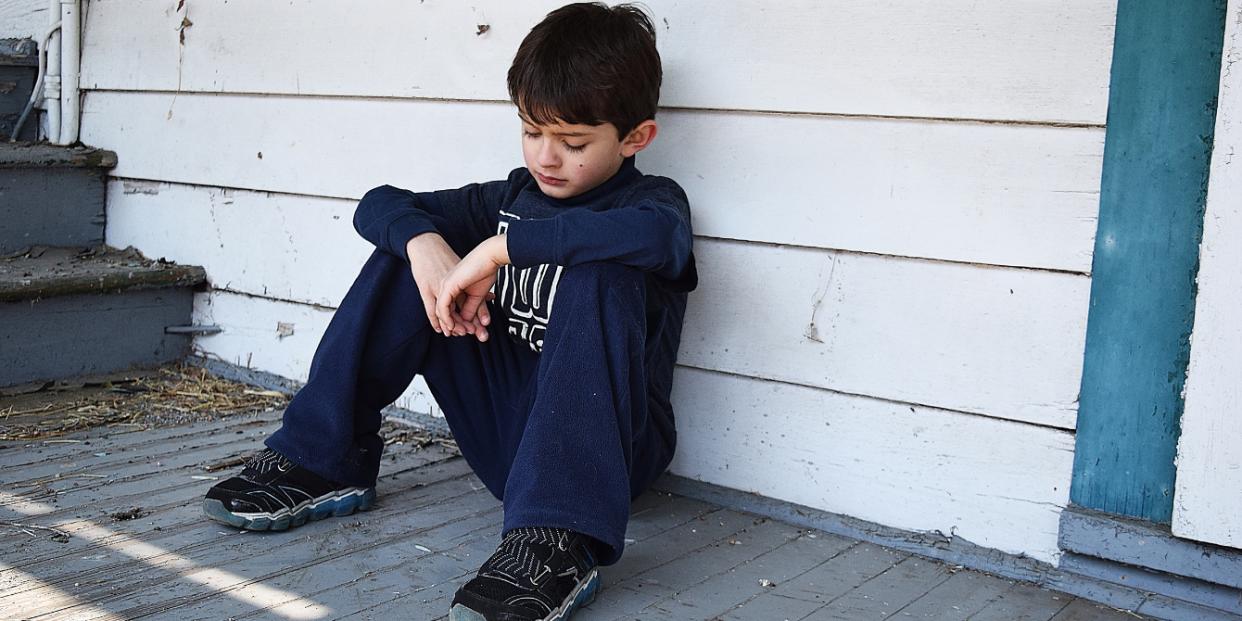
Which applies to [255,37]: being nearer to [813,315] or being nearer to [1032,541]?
[813,315]

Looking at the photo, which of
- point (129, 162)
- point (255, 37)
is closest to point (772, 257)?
point (255, 37)

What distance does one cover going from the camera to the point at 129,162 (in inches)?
128

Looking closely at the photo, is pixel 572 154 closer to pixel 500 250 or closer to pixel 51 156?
pixel 500 250

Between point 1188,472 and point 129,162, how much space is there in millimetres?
2751

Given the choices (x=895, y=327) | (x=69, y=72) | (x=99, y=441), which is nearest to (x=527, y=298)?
(x=895, y=327)

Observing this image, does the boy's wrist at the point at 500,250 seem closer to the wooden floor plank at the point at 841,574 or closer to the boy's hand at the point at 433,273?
the boy's hand at the point at 433,273

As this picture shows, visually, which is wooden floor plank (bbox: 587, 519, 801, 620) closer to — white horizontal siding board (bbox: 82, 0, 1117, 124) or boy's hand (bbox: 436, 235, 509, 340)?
boy's hand (bbox: 436, 235, 509, 340)

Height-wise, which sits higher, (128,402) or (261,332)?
(261,332)

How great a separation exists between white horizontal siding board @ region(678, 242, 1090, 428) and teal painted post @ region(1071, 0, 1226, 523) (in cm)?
5

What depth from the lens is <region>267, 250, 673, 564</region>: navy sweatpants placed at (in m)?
1.73

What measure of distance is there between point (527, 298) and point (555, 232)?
29 cm

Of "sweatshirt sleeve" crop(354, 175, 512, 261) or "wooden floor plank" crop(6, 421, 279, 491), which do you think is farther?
"wooden floor plank" crop(6, 421, 279, 491)

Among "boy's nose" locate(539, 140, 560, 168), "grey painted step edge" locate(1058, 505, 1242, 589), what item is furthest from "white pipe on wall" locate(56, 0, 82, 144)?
"grey painted step edge" locate(1058, 505, 1242, 589)

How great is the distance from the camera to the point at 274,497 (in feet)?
6.61
